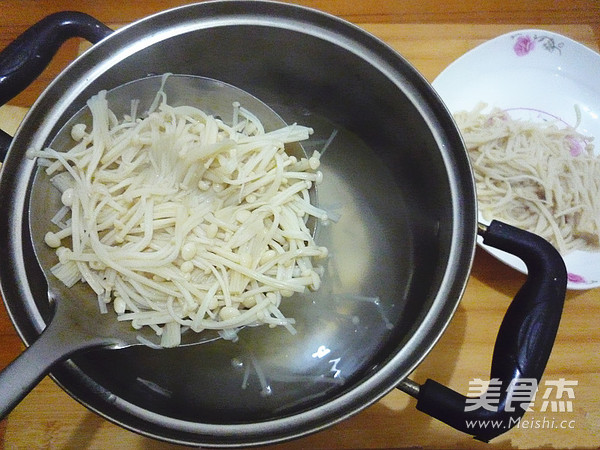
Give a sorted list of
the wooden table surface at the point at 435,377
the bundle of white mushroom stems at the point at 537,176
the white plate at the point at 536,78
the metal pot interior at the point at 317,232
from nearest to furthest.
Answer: the metal pot interior at the point at 317,232 → the wooden table surface at the point at 435,377 → the bundle of white mushroom stems at the point at 537,176 → the white plate at the point at 536,78

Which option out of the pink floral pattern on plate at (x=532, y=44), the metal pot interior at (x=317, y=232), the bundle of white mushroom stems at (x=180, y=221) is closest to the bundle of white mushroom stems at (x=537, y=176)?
the pink floral pattern on plate at (x=532, y=44)

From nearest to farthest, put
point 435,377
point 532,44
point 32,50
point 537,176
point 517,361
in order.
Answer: point 517,361, point 32,50, point 435,377, point 537,176, point 532,44

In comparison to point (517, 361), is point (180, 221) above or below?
above

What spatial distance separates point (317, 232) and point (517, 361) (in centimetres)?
48

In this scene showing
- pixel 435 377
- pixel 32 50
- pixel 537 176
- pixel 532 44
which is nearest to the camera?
pixel 32 50

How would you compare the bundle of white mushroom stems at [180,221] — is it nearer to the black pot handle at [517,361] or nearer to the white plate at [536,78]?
the black pot handle at [517,361]

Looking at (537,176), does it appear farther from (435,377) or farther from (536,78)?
(435,377)

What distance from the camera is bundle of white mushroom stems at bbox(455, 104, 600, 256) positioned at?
1150 millimetres

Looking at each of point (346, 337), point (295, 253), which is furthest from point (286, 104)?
point (346, 337)

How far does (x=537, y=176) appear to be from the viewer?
119 cm

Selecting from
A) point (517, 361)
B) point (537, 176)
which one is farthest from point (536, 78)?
point (517, 361)

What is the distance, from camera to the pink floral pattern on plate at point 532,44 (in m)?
1.31

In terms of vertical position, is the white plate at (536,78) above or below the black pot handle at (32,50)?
above

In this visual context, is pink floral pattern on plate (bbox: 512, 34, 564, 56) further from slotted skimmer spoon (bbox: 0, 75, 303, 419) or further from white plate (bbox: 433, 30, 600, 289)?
slotted skimmer spoon (bbox: 0, 75, 303, 419)
